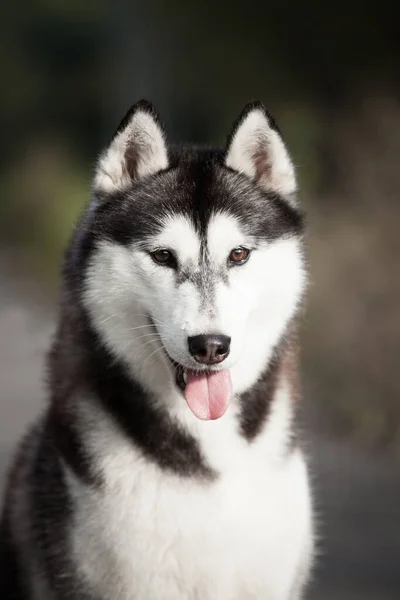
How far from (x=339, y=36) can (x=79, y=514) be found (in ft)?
27.1

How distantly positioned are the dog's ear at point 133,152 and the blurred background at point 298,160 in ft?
1.30

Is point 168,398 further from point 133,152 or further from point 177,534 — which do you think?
point 133,152

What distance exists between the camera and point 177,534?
3236 millimetres

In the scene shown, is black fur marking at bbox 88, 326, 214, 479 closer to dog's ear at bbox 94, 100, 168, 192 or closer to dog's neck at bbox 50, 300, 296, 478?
dog's neck at bbox 50, 300, 296, 478

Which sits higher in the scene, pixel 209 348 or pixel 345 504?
pixel 209 348

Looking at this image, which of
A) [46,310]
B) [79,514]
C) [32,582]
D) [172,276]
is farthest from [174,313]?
[46,310]

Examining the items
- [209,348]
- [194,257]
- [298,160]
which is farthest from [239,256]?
[298,160]

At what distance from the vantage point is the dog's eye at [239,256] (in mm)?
3182

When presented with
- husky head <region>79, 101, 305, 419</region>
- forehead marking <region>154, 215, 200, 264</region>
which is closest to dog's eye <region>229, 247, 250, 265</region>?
husky head <region>79, 101, 305, 419</region>

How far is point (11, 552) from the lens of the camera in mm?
3631

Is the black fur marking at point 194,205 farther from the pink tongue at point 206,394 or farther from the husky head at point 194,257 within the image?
the pink tongue at point 206,394

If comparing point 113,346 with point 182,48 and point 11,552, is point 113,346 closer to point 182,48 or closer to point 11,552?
point 11,552

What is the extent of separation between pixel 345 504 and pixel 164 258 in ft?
11.5

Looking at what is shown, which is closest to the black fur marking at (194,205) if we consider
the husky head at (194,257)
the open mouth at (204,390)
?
the husky head at (194,257)
